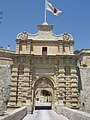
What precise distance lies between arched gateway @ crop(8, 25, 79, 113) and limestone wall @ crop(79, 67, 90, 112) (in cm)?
110

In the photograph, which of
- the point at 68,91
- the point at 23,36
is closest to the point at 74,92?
the point at 68,91

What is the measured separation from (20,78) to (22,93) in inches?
64.1

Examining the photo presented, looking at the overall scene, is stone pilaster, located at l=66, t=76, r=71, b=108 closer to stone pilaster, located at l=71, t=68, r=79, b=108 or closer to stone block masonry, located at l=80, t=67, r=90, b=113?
stone pilaster, located at l=71, t=68, r=79, b=108

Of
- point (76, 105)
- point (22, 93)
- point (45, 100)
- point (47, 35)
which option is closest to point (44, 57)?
point (47, 35)

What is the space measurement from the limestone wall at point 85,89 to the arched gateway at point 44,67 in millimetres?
1101

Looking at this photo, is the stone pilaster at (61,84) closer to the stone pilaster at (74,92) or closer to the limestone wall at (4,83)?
the stone pilaster at (74,92)

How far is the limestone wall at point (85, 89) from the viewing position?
74.5 feet

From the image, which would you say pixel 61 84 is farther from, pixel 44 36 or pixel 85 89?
pixel 44 36

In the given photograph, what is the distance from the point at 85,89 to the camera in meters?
25.1

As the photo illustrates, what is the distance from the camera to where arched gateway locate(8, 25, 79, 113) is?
22391 mm

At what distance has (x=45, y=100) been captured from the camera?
180 feet

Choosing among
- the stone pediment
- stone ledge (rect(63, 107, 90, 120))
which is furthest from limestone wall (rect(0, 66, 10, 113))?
stone ledge (rect(63, 107, 90, 120))

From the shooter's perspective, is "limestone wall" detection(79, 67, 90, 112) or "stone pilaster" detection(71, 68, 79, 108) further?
"limestone wall" detection(79, 67, 90, 112)

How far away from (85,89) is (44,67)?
5767 millimetres
